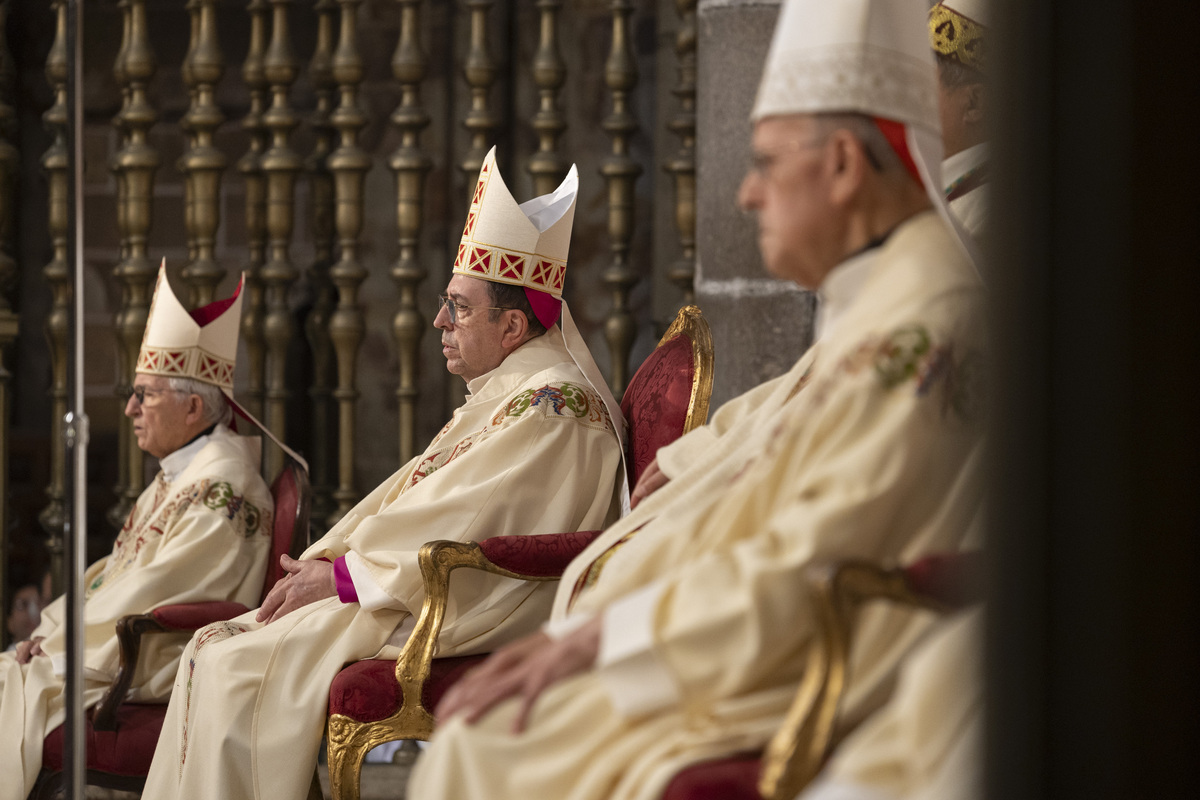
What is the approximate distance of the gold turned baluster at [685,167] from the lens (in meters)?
5.23

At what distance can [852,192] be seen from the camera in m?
1.80

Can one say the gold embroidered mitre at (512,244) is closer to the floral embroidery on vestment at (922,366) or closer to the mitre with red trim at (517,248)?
the mitre with red trim at (517,248)

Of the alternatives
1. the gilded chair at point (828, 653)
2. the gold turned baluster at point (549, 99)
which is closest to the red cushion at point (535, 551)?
the gilded chair at point (828, 653)

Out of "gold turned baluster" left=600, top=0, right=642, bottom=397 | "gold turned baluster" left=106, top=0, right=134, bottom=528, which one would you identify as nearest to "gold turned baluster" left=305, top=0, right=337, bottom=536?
"gold turned baluster" left=106, top=0, right=134, bottom=528

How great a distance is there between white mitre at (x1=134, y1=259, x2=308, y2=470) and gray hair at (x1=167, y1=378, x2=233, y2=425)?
0.02 meters

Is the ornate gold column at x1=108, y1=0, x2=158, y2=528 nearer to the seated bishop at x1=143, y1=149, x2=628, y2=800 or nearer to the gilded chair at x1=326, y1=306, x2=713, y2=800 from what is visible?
the seated bishop at x1=143, y1=149, x2=628, y2=800

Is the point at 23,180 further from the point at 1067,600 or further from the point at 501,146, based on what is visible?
the point at 1067,600

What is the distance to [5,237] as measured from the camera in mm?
5738

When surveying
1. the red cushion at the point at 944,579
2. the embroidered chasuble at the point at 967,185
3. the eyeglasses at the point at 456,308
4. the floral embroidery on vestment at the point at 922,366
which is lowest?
the red cushion at the point at 944,579

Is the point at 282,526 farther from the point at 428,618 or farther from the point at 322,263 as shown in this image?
the point at 322,263

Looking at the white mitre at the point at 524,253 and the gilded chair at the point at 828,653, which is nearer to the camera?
the gilded chair at the point at 828,653

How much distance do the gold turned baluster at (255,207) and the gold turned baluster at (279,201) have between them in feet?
0.16

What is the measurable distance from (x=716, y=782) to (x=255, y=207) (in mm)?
4650

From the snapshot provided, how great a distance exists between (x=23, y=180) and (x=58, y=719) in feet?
11.6
